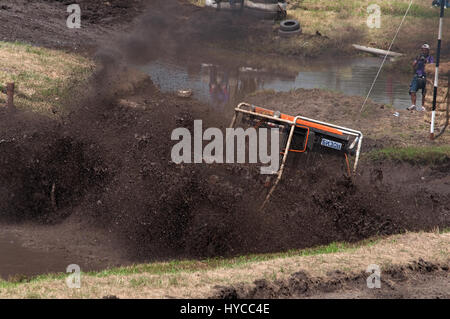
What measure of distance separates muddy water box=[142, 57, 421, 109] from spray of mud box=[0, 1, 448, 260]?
20.8 ft

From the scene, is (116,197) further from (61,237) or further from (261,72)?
(261,72)

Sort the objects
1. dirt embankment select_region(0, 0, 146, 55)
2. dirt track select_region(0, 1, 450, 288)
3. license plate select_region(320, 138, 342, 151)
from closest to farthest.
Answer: dirt track select_region(0, 1, 450, 288) → license plate select_region(320, 138, 342, 151) → dirt embankment select_region(0, 0, 146, 55)

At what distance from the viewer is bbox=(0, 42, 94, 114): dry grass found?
54.3ft

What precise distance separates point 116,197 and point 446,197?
21.9ft

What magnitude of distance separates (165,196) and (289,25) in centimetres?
1897

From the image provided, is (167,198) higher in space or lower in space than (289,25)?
higher

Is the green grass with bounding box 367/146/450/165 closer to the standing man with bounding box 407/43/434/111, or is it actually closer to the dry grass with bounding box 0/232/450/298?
the standing man with bounding box 407/43/434/111

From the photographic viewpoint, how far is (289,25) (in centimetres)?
2833

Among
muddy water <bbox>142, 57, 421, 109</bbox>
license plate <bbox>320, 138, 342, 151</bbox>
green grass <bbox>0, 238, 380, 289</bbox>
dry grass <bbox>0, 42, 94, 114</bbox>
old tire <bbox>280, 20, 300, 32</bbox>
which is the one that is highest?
license plate <bbox>320, 138, 342, 151</bbox>

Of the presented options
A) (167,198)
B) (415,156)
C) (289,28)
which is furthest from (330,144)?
(289,28)
